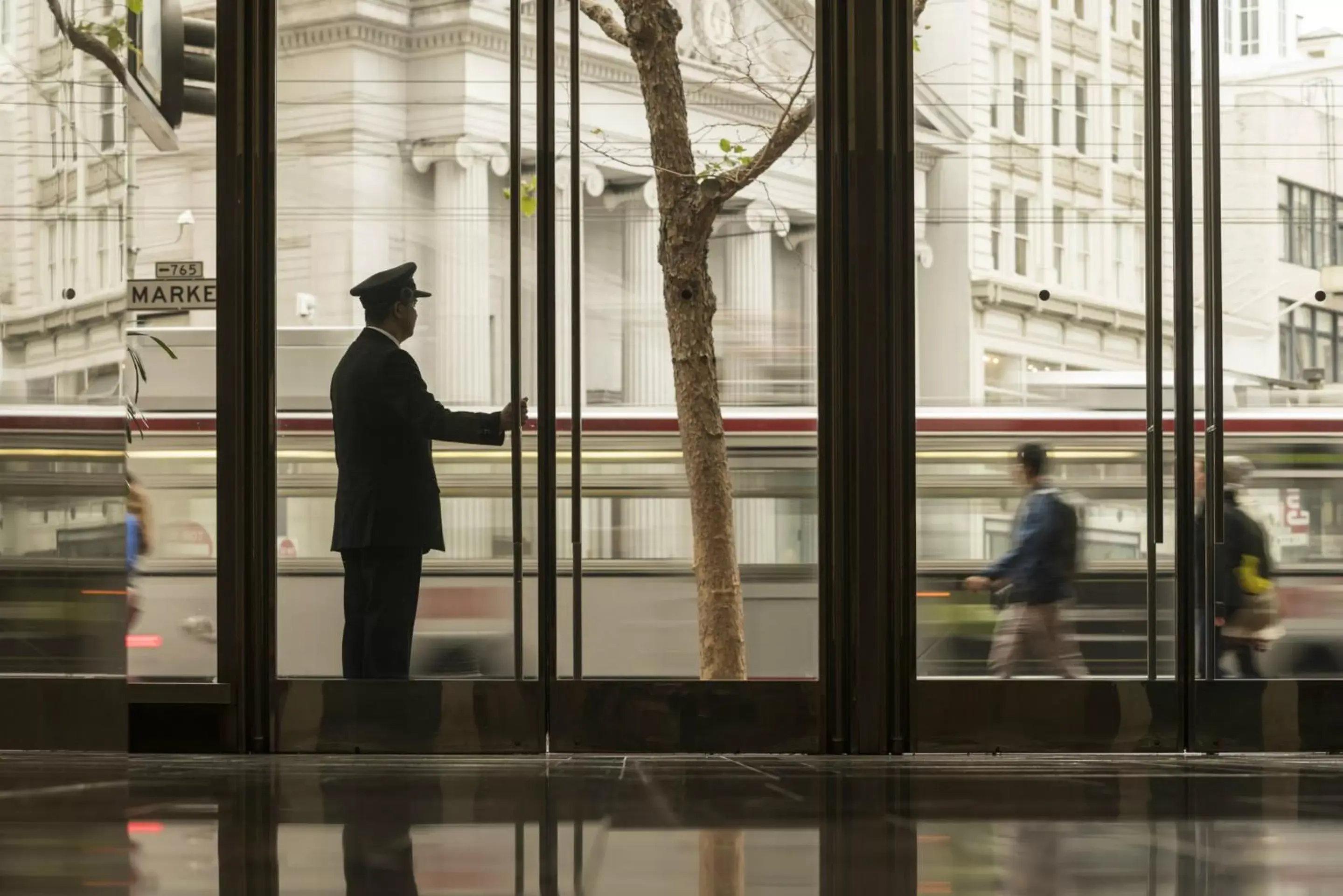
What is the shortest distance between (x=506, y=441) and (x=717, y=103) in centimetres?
164

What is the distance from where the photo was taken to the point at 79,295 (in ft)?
18.4

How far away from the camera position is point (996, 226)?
5621 millimetres

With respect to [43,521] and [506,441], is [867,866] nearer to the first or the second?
[506,441]

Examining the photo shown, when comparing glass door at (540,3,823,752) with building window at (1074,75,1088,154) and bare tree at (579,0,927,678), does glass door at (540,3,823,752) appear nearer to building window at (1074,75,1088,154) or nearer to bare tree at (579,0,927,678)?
bare tree at (579,0,927,678)

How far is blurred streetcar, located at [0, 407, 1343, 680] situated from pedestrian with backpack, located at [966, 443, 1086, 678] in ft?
0.19

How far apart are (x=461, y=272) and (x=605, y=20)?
1.19 meters

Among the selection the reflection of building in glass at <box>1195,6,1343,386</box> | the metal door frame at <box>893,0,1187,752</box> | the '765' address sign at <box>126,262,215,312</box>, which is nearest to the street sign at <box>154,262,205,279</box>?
the '765' address sign at <box>126,262,215,312</box>

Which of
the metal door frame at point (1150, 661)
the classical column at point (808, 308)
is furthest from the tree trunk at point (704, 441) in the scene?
the metal door frame at point (1150, 661)

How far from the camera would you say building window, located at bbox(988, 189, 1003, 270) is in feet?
18.4

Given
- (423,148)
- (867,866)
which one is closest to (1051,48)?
(423,148)

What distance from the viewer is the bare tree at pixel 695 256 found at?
219 inches

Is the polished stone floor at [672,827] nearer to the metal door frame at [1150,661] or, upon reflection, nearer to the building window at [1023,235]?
the metal door frame at [1150,661]

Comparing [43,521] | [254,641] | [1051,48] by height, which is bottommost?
[254,641]

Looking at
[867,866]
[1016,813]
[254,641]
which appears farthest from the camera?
[254,641]
